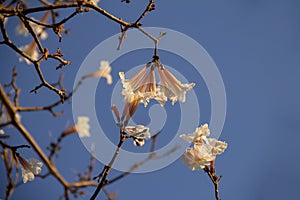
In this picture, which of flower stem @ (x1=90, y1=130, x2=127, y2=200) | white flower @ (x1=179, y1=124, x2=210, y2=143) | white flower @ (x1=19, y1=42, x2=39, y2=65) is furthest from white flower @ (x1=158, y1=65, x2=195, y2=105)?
white flower @ (x1=19, y1=42, x2=39, y2=65)

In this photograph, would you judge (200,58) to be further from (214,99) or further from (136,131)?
(136,131)

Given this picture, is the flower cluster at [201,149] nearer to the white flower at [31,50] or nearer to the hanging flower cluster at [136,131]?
the hanging flower cluster at [136,131]

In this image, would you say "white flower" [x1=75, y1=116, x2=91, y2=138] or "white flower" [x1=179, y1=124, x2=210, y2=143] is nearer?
"white flower" [x1=75, y1=116, x2=91, y2=138]

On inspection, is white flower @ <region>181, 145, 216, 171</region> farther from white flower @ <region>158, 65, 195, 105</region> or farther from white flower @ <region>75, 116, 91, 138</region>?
white flower @ <region>75, 116, 91, 138</region>

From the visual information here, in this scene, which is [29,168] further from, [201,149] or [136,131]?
[201,149]

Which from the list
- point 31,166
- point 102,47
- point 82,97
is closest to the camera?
point 82,97

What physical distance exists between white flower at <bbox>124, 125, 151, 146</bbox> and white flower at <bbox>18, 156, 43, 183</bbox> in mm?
373

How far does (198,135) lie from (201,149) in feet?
0.18

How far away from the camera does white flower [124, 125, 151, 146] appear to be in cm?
117

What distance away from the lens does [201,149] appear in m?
1.35

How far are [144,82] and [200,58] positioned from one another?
0.30 metres

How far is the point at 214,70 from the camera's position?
1.54 meters

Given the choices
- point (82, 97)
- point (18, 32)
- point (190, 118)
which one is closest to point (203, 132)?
point (190, 118)

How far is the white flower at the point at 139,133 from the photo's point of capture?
1167mm
